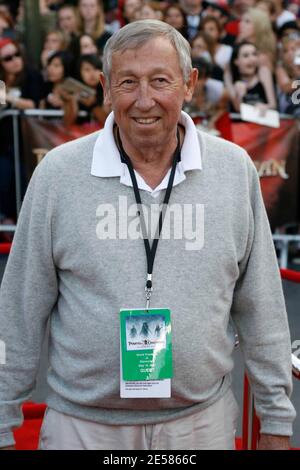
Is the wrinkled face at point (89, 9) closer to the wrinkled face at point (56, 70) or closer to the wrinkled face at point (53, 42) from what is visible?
the wrinkled face at point (53, 42)

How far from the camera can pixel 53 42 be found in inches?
274

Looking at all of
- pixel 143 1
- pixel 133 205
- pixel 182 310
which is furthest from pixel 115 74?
pixel 143 1

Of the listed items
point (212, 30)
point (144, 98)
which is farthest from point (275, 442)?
point (212, 30)

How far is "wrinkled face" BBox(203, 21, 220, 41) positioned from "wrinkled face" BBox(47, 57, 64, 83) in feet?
4.39

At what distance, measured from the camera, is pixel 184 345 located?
2.00 m

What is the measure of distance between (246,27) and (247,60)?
30cm

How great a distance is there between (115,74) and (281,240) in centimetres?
549

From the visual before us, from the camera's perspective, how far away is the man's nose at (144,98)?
1.95 metres

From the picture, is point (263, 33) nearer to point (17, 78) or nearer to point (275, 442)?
point (17, 78)

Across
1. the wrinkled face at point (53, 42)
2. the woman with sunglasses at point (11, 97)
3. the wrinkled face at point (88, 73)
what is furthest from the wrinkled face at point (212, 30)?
the woman with sunglasses at point (11, 97)

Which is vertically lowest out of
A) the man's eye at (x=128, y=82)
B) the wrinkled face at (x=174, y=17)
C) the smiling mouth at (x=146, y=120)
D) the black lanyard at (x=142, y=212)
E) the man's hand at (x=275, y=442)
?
the man's hand at (x=275, y=442)

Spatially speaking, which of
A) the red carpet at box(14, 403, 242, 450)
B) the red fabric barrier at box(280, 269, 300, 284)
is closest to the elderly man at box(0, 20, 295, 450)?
the red carpet at box(14, 403, 242, 450)

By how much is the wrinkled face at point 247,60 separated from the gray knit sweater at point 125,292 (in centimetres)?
493

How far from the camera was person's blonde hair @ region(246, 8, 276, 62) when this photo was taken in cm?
685
